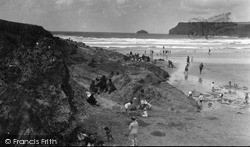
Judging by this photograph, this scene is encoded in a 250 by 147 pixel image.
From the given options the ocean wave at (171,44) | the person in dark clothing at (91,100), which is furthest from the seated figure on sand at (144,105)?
the ocean wave at (171,44)

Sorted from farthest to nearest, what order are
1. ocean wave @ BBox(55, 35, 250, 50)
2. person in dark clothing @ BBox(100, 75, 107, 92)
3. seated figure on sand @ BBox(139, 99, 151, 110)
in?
ocean wave @ BBox(55, 35, 250, 50) → person in dark clothing @ BBox(100, 75, 107, 92) → seated figure on sand @ BBox(139, 99, 151, 110)

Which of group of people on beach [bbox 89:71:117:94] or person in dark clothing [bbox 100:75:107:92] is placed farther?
person in dark clothing [bbox 100:75:107:92]

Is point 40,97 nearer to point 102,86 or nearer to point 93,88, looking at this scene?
point 93,88

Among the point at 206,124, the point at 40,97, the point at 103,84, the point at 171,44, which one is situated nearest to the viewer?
the point at 40,97

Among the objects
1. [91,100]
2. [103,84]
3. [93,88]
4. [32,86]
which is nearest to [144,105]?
[91,100]

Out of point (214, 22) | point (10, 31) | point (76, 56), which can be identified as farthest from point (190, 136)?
point (214, 22)

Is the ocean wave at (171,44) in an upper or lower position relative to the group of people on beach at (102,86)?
upper

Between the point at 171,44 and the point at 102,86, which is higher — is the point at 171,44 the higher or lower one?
the higher one

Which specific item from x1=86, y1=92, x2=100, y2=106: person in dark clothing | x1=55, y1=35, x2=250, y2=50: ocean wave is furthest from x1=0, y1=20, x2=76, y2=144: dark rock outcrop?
x1=55, y1=35, x2=250, y2=50: ocean wave

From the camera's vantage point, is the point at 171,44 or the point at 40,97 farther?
the point at 171,44

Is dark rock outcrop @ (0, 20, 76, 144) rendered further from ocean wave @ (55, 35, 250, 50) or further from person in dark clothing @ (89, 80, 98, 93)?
ocean wave @ (55, 35, 250, 50)

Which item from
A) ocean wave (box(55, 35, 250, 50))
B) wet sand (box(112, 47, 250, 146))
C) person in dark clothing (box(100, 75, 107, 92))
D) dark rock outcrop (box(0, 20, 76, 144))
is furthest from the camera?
ocean wave (box(55, 35, 250, 50))

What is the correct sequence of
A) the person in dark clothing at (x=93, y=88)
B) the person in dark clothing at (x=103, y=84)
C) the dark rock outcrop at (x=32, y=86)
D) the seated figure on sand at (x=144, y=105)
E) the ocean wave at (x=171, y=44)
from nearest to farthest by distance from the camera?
the dark rock outcrop at (x=32, y=86) → the seated figure on sand at (x=144, y=105) → the person in dark clothing at (x=93, y=88) → the person in dark clothing at (x=103, y=84) → the ocean wave at (x=171, y=44)

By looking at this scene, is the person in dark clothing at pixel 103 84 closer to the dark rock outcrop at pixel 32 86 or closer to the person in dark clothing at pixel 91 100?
the person in dark clothing at pixel 91 100
